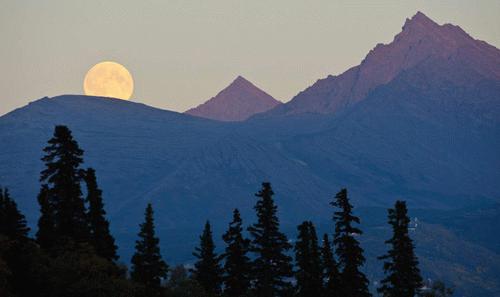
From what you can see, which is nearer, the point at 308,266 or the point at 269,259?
the point at 269,259

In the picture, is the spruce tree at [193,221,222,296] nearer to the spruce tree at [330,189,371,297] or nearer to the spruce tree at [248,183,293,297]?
the spruce tree at [248,183,293,297]

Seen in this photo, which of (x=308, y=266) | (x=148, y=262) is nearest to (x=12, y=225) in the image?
(x=148, y=262)

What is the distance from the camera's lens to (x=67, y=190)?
84.9 meters

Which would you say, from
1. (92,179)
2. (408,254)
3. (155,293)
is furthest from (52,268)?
(408,254)

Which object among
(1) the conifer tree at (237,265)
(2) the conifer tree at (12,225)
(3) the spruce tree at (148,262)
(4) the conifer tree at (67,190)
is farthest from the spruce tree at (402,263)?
(2) the conifer tree at (12,225)

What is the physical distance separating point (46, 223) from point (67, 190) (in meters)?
5.35

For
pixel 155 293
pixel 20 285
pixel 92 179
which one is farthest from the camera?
pixel 92 179

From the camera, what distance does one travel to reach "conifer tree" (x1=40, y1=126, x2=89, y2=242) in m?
84.1

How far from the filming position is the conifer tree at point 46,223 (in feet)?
284

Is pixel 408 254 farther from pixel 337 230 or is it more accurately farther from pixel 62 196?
pixel 62 196

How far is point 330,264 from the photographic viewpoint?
90.6 m

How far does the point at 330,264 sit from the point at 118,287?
22.7m

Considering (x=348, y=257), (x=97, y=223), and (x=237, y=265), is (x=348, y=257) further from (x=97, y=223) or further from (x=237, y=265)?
(x=97, y=223)

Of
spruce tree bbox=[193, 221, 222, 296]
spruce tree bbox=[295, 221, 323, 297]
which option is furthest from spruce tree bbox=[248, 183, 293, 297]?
spruce tree bbox=[193, 221, 222, 296]
